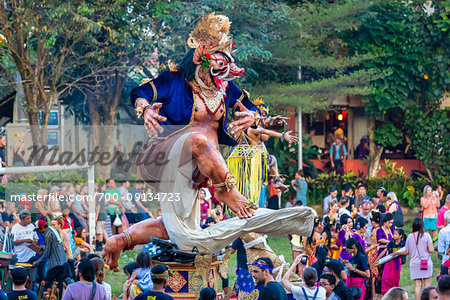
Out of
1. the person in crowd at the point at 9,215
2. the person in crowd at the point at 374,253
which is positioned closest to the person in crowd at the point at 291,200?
the person in crowd at the point at 374,253

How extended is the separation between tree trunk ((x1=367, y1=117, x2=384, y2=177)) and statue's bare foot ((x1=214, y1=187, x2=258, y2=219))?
48.5ft

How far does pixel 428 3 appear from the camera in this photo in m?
21.7

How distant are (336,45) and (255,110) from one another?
1379 cm

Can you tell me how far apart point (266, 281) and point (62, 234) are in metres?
4.20

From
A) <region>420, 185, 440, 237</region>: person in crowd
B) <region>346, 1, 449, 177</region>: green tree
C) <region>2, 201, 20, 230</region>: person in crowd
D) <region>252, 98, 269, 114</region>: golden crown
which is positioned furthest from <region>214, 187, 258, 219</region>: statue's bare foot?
<region>346, 1, 449, 177</region>: green tree

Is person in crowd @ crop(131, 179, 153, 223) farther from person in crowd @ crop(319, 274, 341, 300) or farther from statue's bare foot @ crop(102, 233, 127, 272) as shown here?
person in crowd @ crop(319, 274, 341, 300)

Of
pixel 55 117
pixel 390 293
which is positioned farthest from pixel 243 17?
pixel 390 293

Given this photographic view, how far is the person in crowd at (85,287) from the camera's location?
261 inches

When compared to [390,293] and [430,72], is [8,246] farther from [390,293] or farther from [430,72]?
[430,72]

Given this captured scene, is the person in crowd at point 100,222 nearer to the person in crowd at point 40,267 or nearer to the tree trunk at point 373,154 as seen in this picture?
the person in crowd at point 40,267

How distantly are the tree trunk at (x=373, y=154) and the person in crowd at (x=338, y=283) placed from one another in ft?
48.5

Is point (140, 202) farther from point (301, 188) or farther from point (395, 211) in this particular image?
point (395, 211)

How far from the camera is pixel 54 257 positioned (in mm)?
10219

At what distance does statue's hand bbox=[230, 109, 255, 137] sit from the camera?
27.1ft
